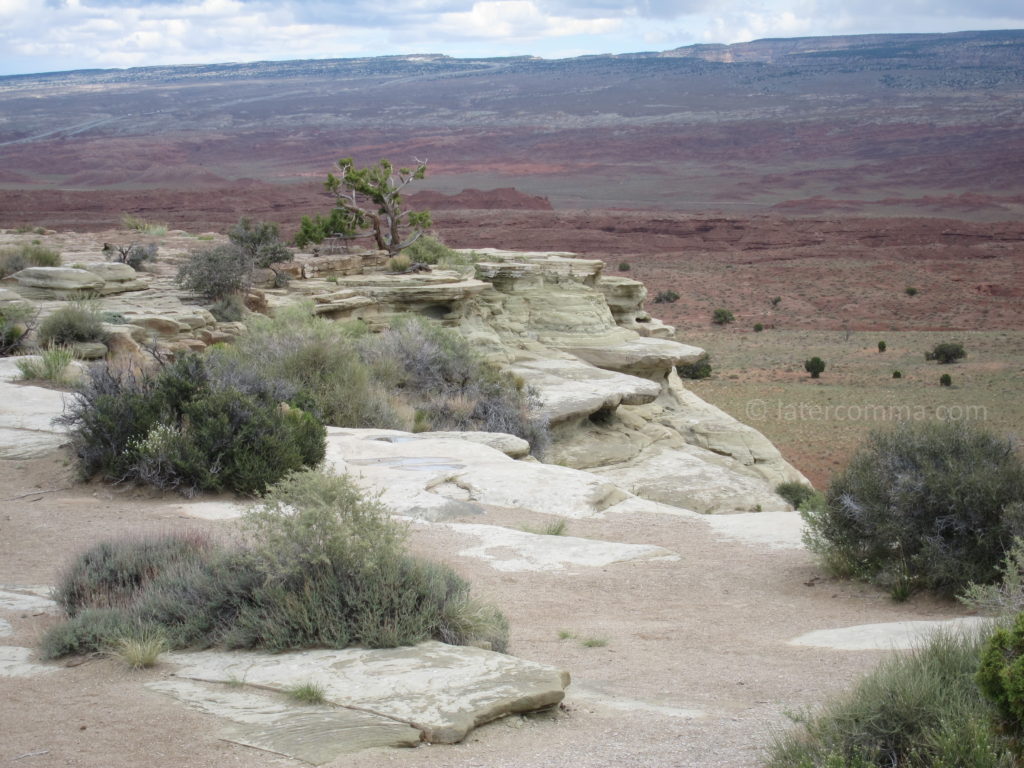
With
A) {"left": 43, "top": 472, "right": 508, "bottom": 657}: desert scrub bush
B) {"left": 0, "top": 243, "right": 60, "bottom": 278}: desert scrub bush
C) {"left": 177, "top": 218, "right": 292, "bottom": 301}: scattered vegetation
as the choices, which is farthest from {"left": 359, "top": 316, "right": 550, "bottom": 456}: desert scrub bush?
{"left": 43, "top": 472, "right": 508, "bottom": 657}: desert scrub bush

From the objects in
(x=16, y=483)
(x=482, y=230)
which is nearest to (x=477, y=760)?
(x=16, y=483)

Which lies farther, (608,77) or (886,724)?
(608,77)

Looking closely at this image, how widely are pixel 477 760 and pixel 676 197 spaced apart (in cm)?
8895

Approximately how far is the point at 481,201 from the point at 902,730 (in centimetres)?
8029

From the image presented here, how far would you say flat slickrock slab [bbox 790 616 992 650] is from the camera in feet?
17.6

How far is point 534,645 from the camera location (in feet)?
19.0

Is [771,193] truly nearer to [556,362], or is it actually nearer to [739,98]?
[739,98]

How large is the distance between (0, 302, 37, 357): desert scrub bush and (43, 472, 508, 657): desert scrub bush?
1024 cm

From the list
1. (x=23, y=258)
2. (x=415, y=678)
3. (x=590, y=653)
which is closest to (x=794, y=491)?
(x=590, y=653)

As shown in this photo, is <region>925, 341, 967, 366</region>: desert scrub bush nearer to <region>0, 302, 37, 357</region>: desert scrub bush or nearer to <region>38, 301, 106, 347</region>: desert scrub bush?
<region>38, 301, 106, 347</region>: desert scrub bush

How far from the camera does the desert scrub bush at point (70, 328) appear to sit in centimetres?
1443

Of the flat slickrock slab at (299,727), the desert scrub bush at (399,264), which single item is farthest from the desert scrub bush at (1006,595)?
the desert scrub bush at (399,264)

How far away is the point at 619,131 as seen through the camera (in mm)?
121750

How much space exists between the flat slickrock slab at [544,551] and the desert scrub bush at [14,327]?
31.0 feet
